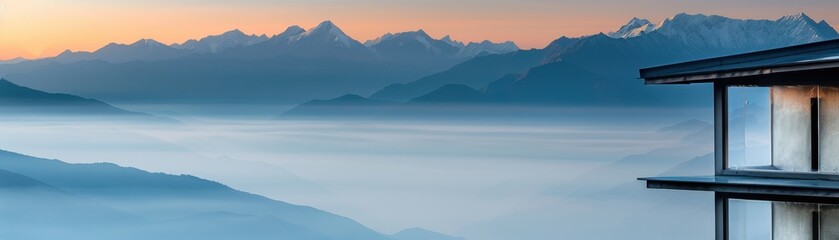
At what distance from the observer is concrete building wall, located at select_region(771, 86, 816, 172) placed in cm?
1834

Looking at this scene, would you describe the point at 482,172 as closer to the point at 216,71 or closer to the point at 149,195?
the point at 216,71

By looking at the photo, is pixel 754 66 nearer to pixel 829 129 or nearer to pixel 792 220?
pixel 829 129

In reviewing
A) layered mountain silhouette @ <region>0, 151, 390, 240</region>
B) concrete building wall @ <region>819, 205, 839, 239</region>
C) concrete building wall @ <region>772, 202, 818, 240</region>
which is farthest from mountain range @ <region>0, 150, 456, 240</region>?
concrete building wall @ <region>819, 205, 839, 239</region>

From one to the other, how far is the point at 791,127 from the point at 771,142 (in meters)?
0.33

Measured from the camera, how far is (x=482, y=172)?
144 meters

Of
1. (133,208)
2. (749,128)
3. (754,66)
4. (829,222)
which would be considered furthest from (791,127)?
(133,208)

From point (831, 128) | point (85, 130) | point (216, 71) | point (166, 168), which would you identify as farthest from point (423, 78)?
point (831, 128)

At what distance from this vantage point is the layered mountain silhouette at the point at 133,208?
168125 mm

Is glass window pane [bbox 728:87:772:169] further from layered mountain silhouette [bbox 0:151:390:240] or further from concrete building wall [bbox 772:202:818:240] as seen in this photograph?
layered mountain silhouette [bbox 0:151:390:240]

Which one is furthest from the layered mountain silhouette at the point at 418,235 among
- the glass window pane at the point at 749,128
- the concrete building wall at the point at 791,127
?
the concrete building wall at the point at 791,127

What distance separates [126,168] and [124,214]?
544 cm

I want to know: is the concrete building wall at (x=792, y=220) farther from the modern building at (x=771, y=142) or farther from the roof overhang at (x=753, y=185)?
the roof overhang at (x=753, y=185)

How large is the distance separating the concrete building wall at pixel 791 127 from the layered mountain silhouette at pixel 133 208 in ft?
462

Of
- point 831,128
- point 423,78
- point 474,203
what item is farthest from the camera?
point 474,203
